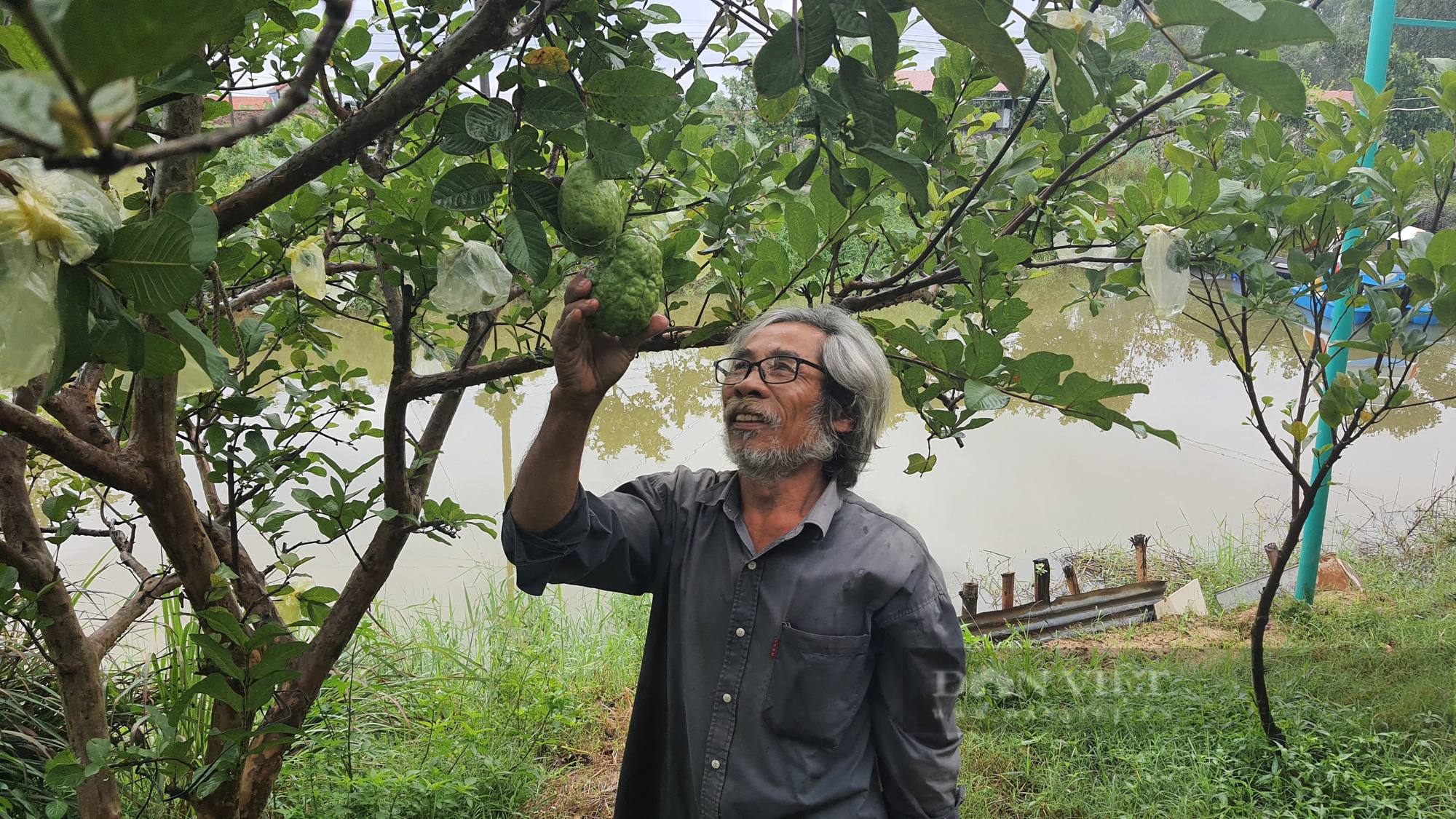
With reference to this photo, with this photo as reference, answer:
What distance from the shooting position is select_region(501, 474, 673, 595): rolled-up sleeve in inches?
51.8

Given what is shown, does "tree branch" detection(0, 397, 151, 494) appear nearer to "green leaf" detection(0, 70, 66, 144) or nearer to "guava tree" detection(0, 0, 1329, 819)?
"guava tree" detection(0, 0, 1329, 819)

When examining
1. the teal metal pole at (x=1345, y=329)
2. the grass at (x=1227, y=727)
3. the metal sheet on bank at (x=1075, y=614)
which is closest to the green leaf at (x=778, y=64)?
→ the grass at (x=1227, y=727)

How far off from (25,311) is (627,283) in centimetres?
48

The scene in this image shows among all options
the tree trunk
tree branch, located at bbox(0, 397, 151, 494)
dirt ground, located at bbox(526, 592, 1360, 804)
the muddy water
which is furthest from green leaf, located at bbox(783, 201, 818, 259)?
the muddy water

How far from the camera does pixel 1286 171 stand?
6.11 ft

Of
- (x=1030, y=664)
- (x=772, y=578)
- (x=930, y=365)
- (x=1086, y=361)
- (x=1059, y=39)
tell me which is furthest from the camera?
(x=1086, y=361)

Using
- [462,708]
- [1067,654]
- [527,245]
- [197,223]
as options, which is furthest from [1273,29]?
[1067,654]

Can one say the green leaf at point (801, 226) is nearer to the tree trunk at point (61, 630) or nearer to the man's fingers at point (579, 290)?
the man's fingers at point (579, 290)

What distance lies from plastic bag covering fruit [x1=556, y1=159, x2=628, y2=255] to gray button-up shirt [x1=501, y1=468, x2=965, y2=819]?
617 millimetres

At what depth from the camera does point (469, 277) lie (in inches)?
39.2

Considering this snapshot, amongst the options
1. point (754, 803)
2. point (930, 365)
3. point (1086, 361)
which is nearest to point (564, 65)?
point (930, 365)

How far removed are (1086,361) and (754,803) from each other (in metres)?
6.96

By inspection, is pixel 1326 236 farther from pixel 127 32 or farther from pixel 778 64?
pixel 127 32

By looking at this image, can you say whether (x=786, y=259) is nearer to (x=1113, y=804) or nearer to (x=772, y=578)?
(x=772, y=578)
